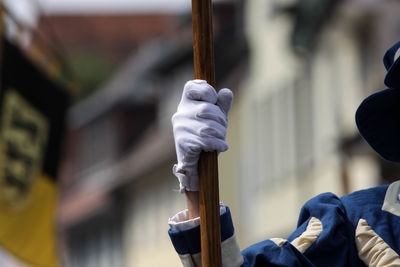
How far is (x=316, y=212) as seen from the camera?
383 centimetres

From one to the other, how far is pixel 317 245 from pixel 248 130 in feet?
64.9

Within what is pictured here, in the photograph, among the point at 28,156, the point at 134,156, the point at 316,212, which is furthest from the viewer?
the point at 134,156

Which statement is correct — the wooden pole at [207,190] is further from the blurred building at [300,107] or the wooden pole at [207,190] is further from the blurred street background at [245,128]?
the blurred building at [300,107]

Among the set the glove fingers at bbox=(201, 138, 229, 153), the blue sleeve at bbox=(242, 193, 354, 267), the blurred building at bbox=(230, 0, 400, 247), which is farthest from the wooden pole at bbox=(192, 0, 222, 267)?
the blurred building at bbox=(230, 0, 400, 247)

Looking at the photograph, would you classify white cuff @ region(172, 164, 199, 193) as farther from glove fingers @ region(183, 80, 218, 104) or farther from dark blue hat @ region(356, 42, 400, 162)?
dark blue hat @ region(356, 42, 400, 162)

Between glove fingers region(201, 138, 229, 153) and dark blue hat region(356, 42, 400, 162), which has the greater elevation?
dark blue hat region(356, 42, 400, 162)

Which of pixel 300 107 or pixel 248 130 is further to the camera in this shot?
pixel 248 130

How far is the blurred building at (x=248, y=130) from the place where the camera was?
17391mm

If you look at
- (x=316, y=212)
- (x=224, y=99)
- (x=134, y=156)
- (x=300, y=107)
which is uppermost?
(x=134, y=156)

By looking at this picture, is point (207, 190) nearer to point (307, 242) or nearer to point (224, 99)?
point (224, 99)

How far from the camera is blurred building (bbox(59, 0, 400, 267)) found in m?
17.4

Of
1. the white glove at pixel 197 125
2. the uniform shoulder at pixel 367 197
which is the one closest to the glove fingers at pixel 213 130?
the white glove at pixel 197 125

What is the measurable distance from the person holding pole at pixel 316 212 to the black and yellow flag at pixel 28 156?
21.1 feet

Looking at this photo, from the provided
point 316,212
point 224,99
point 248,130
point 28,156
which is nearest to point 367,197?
point 316,212
